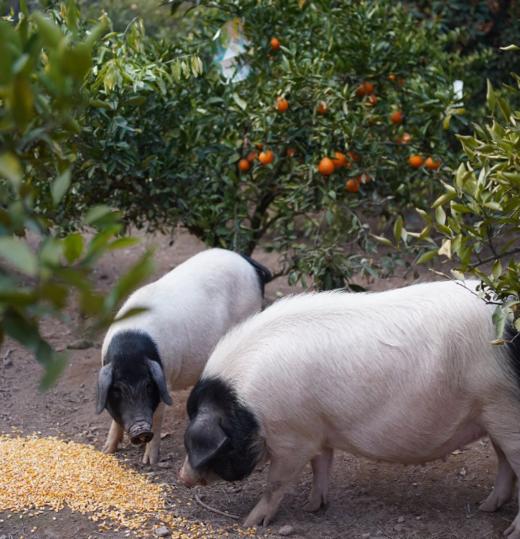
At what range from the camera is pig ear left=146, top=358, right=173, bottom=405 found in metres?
4.71

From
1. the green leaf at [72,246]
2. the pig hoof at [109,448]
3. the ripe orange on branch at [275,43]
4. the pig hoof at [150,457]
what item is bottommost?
the pig hoof at [109,448]

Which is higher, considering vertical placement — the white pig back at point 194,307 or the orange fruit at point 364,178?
the orange fruit at point 364,178

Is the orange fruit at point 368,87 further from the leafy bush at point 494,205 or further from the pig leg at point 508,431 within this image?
the pig leg at point 508,431

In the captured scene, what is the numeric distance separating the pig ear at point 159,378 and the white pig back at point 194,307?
0.21 metres

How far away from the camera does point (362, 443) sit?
4160mm

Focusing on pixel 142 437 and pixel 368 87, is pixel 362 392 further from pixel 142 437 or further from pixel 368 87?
pixel 368 87

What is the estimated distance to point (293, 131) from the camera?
6.16 meters

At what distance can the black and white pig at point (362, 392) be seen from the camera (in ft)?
13.2

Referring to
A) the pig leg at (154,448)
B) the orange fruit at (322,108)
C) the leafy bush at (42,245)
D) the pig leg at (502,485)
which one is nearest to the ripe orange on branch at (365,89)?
the orange fruit at (322,108)

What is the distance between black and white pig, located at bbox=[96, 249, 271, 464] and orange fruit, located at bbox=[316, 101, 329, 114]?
1145mm

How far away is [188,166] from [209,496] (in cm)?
254

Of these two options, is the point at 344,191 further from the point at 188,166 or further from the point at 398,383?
the point at 398,383

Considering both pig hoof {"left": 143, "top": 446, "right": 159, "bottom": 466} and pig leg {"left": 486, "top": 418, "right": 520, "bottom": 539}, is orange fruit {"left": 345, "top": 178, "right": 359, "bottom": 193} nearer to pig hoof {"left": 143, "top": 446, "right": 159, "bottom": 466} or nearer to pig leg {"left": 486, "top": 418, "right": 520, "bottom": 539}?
pig hoof {"left": 143, "top": 446, "right": 159, "bottom": 466}

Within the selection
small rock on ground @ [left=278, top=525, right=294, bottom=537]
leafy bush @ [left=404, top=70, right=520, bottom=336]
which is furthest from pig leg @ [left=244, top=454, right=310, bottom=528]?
leafy bush @ [left=404, top=70, right=520, bottom=336]
